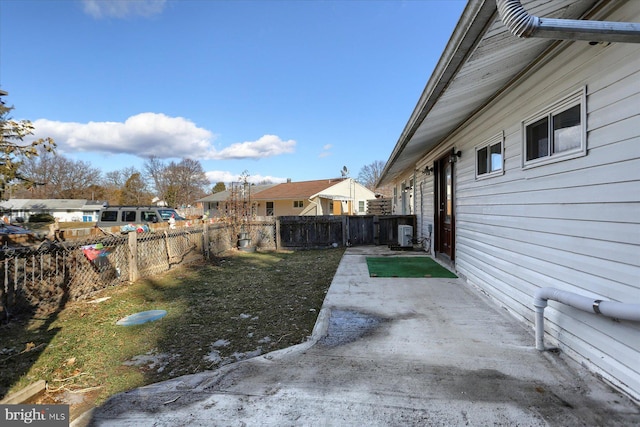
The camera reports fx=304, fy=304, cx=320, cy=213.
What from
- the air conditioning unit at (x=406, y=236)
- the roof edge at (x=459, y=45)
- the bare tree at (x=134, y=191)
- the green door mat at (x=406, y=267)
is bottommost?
the green door mat at (x=406, y=267)

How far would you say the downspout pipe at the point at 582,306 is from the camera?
188cm

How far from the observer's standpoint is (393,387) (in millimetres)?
2221

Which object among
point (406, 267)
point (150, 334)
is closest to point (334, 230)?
point (406, 267)

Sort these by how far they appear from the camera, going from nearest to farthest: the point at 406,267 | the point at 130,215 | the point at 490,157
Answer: the point at 490,157 < the point at 406,267 < the point at 130,215

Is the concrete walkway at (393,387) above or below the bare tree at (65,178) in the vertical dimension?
below

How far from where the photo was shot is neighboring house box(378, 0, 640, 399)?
2.01 metres

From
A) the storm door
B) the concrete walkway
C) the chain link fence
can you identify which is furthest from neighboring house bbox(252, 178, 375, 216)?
the concrete walkway

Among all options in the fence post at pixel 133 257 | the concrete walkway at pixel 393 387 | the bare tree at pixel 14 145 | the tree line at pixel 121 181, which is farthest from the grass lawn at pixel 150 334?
the tree line at pixel 121 181

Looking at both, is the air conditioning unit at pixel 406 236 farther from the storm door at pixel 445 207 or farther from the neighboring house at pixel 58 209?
the neighboring house at pixel 58 209

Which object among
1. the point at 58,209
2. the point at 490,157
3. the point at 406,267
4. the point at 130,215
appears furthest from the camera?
the point at 58,209

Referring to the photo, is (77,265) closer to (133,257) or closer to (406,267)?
(133,257)

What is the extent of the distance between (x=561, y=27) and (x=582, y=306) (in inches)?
75.1

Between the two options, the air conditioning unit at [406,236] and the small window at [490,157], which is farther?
the air conditioning unit at [406,236]

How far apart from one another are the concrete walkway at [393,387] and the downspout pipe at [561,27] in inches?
88.9
